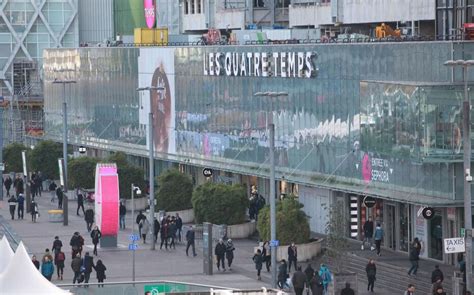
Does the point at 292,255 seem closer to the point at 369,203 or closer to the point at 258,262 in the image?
the point at 258,262

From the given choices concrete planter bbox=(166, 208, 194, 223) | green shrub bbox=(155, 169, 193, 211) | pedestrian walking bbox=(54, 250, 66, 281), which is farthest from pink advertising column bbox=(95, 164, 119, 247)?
pedestrian walking bbox=(54, 250, 66, 281)

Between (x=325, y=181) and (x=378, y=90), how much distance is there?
7603 millimetres

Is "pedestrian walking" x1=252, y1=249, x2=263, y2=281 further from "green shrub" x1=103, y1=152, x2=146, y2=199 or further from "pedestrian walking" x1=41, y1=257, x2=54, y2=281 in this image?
"green shrub" x1=103, y1=152, x2=146, y2=199

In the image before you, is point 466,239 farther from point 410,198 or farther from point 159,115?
point 159,115

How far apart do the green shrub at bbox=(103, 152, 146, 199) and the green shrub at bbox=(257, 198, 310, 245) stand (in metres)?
24.7

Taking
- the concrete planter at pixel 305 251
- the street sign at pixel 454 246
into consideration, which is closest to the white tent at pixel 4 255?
the street sign at pixel 454 246

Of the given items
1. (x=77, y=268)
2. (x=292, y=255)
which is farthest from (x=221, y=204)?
(x=77, y=268)

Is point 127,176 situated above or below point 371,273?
above

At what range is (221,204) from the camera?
76.9 metres

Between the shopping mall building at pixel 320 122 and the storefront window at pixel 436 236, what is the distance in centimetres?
8

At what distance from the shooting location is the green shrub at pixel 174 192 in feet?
277

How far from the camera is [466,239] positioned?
54.4 m

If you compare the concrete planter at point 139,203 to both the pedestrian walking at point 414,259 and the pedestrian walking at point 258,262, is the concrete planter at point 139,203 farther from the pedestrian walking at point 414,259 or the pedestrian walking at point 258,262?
the pedestrian walking at point 414,259

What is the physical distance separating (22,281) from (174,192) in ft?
137
